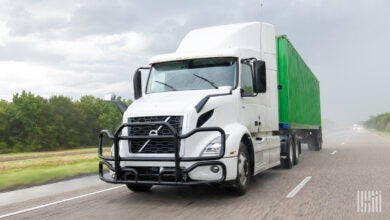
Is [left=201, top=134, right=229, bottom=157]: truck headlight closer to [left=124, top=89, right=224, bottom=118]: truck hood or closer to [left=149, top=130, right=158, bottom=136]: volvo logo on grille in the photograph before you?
[left=124, top=89, right=224, bottom=118]: truck hood

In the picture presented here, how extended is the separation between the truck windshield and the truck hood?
20cm

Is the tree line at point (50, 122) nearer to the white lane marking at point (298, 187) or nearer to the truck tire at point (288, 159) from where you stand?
the truck tire at point (288, 159)

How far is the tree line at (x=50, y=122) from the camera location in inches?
2314

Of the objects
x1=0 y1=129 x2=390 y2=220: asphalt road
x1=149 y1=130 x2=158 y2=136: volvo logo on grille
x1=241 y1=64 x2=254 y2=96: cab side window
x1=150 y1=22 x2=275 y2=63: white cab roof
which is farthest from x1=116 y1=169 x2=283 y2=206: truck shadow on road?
x1=150 y1=22 x2=275 y2=63: white cab roof

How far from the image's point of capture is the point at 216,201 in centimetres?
682

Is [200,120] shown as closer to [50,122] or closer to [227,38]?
[227,38]

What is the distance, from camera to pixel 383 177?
9.31m

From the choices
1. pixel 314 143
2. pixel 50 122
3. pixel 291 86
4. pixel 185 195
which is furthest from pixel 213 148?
pixel 50 122

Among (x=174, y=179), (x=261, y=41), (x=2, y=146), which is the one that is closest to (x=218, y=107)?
(x=174, y=179)

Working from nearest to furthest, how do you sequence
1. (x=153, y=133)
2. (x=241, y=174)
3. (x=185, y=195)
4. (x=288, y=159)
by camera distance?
1. (x=153, y=133)
2. (x=241, y=174)
3. (x=185, y=195)
4. (x=288, y=159)

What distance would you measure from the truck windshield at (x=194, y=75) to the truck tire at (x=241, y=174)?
1321 mm

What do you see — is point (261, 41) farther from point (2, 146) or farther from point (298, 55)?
point (2, 146)

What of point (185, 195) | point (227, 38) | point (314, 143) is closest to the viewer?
point (185, 195)

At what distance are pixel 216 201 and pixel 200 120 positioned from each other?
1432 millimetres
